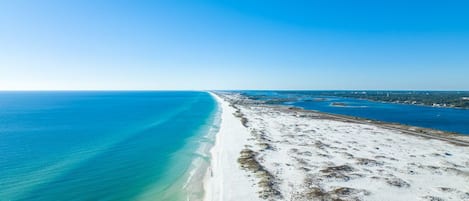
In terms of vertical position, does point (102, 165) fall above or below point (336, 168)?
below

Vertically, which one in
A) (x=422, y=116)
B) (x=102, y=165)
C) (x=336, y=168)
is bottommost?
(x=422, y=116)

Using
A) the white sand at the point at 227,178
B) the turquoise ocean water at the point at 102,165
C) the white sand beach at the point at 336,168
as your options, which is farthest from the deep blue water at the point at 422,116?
the turquoise ocean water at the point at 102,165

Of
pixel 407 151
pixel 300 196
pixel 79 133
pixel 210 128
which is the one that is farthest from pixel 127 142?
pixel 407 151

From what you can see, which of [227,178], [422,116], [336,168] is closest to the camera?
[227,178]

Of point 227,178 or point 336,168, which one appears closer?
point 227,178

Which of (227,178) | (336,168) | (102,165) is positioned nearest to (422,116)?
(336,168)

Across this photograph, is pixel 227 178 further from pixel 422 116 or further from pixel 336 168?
pixel 422 116

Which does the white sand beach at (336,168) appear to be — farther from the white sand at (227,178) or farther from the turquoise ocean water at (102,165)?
the turquoise ocean water at (102,165)

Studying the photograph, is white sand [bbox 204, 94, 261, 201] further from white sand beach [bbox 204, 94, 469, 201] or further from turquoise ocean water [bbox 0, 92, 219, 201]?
turquoise ocean water [bbox 0, 92, 219, 201]

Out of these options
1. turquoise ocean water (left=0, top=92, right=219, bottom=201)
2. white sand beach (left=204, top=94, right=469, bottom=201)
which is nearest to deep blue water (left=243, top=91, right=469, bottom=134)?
white sand beach (left=204, top=94, right=469, bottom=201)

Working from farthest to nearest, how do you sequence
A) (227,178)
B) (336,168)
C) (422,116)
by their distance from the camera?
(422,116) < (336,168) < (227,178)
